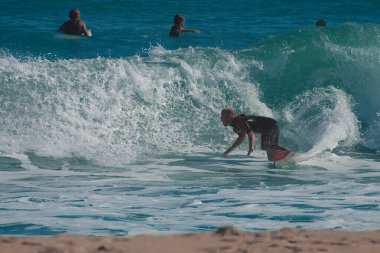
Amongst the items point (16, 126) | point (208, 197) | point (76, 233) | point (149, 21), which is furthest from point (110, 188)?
point (149, 21)

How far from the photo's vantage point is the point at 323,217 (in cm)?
924

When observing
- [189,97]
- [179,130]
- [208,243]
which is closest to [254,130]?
[179,130]

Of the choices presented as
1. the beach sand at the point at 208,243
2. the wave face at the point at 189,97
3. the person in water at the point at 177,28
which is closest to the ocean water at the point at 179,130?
the wave face at the point at 189,97

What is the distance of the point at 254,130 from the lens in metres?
13.1

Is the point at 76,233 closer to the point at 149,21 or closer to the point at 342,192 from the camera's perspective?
the point at 342,192

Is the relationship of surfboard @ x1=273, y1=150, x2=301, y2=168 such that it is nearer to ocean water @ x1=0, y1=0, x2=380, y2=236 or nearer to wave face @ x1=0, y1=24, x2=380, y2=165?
ocean water @ x1=0, y1=0, x2=380, y2=236

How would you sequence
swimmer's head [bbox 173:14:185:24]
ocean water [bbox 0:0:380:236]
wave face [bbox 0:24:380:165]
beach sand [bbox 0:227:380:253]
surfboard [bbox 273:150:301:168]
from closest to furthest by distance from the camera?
beach sand [bbox 0:227:380:253], ocean water [bbox 0:0:380:236], surfboard [bbox 273:150:301:168], wave face [bbox 0:24:380:165], swimmer's head [bbox 173:14:185:24]

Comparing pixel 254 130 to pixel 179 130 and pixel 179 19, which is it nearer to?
pixel 179 130

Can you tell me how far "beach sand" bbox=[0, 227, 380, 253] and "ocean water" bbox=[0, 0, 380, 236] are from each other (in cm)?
95

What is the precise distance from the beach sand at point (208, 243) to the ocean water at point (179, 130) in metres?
0.95

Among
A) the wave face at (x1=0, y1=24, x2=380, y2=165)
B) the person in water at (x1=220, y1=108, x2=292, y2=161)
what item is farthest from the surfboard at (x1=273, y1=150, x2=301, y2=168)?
the wave face at (x1=0, y1=24, x2=380, y2=165)

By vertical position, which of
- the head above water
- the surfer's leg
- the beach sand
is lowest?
the beach sand

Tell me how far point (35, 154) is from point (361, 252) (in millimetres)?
6803

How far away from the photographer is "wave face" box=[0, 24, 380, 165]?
14.0 meters
